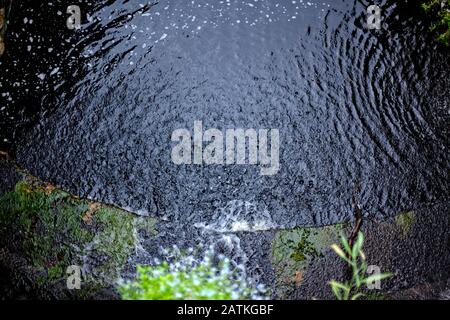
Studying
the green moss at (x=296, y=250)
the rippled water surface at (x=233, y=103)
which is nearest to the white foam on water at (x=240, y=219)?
the rippled water surface at (x=233, y=103)

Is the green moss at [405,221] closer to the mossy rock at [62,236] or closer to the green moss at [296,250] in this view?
the green moss at [296,250]

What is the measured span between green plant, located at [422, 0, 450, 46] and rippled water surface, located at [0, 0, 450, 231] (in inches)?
5.4

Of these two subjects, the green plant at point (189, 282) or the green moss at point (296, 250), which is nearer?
the green plant at point (189, 282)

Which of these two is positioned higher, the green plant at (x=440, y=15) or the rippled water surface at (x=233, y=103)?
the green plant at (x=440, y=15)

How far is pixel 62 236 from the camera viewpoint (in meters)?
3.66

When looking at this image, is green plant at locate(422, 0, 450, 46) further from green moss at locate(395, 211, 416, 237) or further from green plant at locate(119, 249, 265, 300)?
green plant at locate(119, 249, 265, 300)

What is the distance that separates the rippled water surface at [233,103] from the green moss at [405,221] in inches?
3.5

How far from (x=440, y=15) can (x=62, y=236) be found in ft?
13.0

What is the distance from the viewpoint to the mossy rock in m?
3.46

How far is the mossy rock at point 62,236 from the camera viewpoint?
3.46m

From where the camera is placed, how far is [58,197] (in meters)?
3.87

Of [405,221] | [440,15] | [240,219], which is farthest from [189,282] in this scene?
[440,15]

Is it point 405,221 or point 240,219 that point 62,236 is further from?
point 405,221
